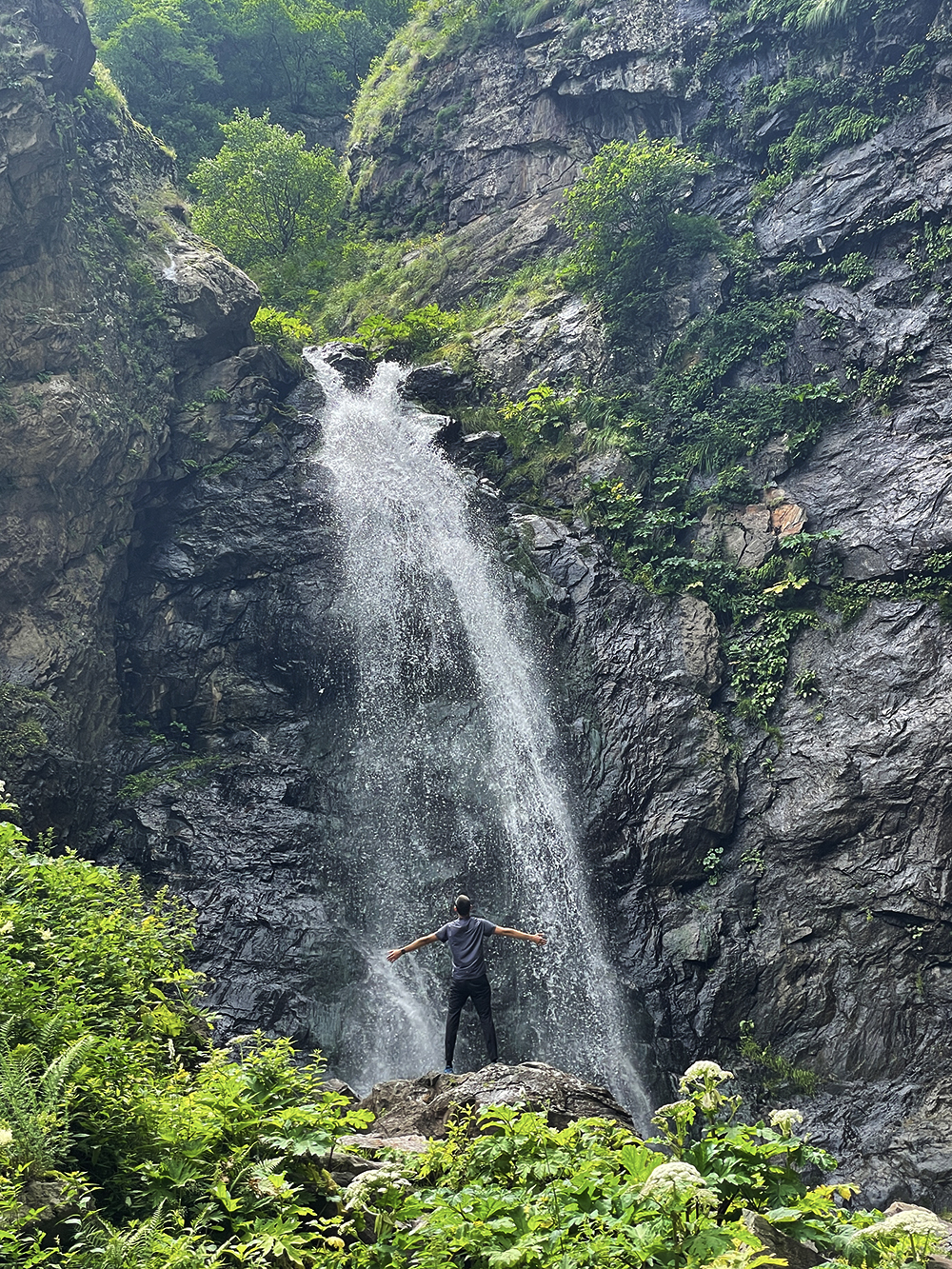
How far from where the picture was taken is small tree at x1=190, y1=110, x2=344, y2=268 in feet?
86.7

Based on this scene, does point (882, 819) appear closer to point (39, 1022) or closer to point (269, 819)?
point (269, 819)

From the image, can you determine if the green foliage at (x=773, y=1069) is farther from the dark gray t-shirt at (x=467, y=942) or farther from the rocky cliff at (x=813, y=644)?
the dark gray t-shirt at (x=467, y=942)

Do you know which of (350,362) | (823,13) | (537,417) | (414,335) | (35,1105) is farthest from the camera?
(414,335)

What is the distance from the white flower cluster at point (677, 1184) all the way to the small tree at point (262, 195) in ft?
92.8

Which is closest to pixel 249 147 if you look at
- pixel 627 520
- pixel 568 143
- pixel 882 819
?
pixel 568 143

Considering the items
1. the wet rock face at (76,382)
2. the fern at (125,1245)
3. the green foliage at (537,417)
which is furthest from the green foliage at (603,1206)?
the green foliage at (537,417)

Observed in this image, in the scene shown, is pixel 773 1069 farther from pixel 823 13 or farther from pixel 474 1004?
pixel 823 13

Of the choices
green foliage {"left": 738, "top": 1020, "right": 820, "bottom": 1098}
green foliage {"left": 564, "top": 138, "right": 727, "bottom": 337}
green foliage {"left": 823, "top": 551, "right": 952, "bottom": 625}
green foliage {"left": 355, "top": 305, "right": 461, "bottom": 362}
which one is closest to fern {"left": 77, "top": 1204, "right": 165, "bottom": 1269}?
green foliage {"left": 738, "top": 1020, "right": 820, "bottom": 1098}

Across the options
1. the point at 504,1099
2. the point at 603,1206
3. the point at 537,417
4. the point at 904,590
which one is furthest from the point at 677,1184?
the point at 537,417

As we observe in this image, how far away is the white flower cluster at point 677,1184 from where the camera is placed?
2.79 meters

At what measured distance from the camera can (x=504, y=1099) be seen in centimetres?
584

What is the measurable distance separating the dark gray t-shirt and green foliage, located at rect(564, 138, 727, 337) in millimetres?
16087

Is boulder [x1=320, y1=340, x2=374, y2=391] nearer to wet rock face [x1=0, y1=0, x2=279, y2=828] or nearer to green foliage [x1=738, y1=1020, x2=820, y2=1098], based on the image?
wet rock face [x1=0, y1=0, x2=279, y2=828]

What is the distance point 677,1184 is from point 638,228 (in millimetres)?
21273
